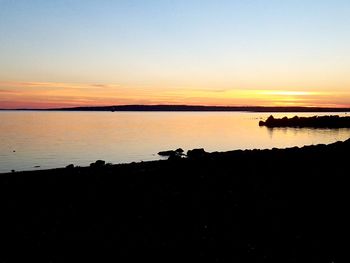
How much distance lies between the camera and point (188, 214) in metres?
13.1

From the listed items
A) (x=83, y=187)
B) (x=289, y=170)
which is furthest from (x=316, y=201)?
(x=83, y=187)

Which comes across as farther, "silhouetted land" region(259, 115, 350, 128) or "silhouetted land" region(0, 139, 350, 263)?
"silhouetted land" region(259, 115, 350, 128)

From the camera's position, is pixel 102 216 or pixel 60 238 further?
pixel 102 216

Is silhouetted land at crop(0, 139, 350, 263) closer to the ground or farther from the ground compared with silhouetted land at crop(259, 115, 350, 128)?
farther from the ground

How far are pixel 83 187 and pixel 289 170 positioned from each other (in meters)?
10.9

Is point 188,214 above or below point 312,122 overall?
above

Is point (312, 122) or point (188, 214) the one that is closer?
point (188, 214)

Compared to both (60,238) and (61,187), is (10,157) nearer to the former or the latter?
(61,187)

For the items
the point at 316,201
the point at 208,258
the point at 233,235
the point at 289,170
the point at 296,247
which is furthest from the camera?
the point at 289,170

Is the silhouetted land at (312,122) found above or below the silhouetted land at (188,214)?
below

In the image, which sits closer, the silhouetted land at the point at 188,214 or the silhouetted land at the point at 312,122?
the silhouetted land at the point at 188,214

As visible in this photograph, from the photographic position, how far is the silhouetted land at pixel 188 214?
985cm

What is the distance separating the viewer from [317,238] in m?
10.5

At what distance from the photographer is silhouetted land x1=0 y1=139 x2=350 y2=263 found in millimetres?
9852
